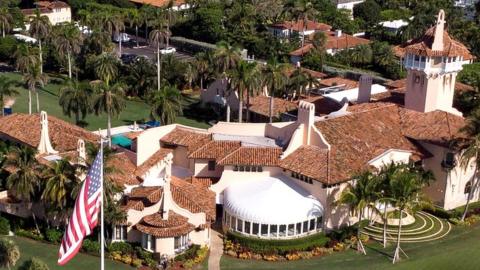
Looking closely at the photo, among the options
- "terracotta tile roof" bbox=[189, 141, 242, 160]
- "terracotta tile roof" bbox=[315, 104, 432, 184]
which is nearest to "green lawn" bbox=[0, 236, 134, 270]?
"terracotta tile roof" bbox=[189, 141, 242, 160]

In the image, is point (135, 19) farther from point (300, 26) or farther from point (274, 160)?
point (274, 160)

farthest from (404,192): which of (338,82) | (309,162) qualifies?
(338,82)

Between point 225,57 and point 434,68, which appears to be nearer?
point 434,68

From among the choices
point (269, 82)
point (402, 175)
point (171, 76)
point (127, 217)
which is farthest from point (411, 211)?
point (171, 76)

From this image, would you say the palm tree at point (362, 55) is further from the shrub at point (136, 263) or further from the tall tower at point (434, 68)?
the shrub at point (136, 263)

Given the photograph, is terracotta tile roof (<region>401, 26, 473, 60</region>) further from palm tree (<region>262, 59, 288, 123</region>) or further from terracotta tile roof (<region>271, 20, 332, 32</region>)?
terracotta tile roof (<region>271, 20, 332, 32</region>)

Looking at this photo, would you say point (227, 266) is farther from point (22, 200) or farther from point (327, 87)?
point (327, 87)

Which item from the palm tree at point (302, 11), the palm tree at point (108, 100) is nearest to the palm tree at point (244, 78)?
the palm tree at point (108, 100)
